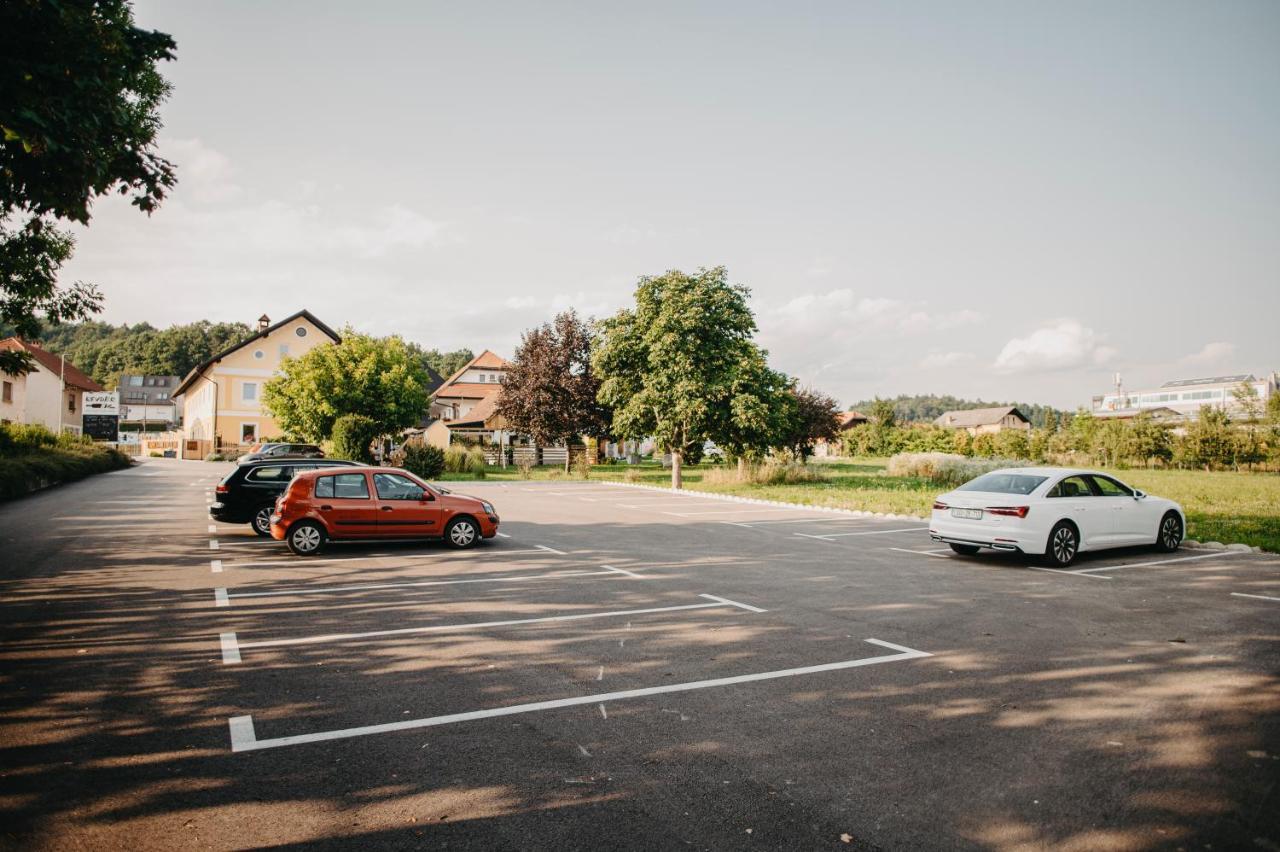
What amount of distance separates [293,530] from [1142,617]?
12.0 m

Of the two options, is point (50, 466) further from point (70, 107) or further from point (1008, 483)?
point (1008, 483)

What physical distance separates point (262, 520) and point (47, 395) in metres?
54.9

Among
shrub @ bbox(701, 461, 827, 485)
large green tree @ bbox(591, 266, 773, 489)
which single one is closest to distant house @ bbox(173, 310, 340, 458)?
large green tree @ bbox(591, 266, 773, 489)

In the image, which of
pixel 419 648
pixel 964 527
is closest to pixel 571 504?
pixel 964 527

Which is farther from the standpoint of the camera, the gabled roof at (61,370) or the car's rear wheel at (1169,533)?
the gabled roof at (61,370)

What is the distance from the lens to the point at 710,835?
3531mm

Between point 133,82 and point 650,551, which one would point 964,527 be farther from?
point 133,82

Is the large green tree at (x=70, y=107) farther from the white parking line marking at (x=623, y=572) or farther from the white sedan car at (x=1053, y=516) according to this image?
the white sedan car at (x=1053, y=516)

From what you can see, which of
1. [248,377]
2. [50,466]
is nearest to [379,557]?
[50,466]

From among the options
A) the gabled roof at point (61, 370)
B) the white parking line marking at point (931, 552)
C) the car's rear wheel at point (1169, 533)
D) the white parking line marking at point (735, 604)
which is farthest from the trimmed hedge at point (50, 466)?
the car's rear wheel at point (1169, 533)

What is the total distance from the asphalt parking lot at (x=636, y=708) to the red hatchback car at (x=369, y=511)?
1.51 meters

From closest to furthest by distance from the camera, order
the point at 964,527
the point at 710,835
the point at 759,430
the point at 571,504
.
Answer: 1. the point at 710,835
2. the point at 964,527
3. the point at 571,504
4. the point at 759,430

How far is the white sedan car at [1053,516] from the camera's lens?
11562 millimetres

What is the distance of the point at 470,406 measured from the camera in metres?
73.4
